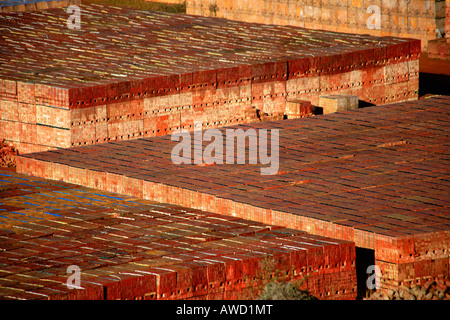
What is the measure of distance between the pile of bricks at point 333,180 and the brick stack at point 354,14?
664 inches

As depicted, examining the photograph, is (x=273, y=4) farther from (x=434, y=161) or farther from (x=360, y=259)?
(x=360, y=259)

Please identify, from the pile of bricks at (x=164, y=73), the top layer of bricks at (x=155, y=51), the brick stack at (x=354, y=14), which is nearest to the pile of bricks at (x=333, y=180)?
the pile of bricks at (x=164, y=73)

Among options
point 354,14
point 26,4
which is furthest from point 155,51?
point 354,14

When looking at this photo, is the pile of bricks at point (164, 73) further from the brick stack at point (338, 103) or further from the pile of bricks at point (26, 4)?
the pile of bricks at point (26, 4)

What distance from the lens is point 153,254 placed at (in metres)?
11.3

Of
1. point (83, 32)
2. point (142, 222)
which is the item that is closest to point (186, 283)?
point (142, 222)

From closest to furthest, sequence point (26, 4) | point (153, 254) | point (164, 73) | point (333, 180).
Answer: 1. point (153, 254)
2. point (333, 180)
3. point (164, 73)
4. point (26, 4)

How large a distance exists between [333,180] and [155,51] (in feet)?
33.8

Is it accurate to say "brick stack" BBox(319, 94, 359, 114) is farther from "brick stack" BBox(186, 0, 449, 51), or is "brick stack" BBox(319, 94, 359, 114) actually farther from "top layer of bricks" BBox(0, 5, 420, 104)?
"brick stack" BBox(186, 0, 449, 51)

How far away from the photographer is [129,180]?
559 inches

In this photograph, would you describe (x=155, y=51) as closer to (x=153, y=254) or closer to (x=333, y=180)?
(x=333, y=180)

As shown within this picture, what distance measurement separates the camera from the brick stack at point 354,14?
34719mm

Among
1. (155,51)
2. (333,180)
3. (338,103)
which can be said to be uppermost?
(155,51)

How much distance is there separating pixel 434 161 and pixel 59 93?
296 inches
